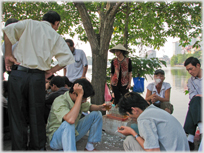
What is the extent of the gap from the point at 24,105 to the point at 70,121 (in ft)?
1.96

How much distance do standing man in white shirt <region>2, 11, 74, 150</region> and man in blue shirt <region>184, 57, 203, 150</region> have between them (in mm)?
2225

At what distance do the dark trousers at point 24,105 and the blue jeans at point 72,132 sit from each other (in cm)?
21

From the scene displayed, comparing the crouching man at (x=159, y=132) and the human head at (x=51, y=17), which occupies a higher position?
the human head at (x=51, y=17)

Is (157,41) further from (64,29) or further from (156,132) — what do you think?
(156,132)

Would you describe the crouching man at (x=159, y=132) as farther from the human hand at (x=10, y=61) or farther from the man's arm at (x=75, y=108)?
the human hand at (x=10, y=61)

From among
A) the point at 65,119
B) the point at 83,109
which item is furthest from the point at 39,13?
the point at 65,119

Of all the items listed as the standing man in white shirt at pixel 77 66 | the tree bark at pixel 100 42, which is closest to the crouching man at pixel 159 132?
the standing man in white shirt at pixel 77 66

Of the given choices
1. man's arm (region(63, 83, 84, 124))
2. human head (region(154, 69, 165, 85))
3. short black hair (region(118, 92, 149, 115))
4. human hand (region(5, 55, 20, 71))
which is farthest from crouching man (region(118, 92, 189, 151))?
human head (region(154, 69, 165, 85))

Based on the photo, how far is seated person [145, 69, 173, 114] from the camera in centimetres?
355

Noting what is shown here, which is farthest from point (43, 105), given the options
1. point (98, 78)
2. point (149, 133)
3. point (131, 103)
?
point (98, 78)

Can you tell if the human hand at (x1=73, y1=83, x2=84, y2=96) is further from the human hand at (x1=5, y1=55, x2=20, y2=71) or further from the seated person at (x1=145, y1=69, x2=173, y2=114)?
the seated person at (x1=145, y1=69, x2=173, y2=114)

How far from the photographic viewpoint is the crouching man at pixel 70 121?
6.77 feet

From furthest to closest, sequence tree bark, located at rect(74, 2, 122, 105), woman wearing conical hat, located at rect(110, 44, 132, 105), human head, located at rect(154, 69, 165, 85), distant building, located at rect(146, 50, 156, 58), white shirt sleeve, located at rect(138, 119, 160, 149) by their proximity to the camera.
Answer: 1. distant building, located at rect(146, 50, 156, 58)
2. tree bark, located at rect(74, 2, 122, 105)
3. woman wearing conical hat, located at rect(110, 44, 132, 105)
4. human head, located at rect(154, 69, 165, 85)
5. white shirt sleeve, located at rect(138, 119, 160, 149)

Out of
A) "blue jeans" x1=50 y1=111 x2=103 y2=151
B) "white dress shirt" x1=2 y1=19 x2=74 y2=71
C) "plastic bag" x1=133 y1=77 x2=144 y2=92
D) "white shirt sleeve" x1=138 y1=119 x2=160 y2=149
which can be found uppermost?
"white dress shirt" x1=2 y1=19 x2=74 y2=71
